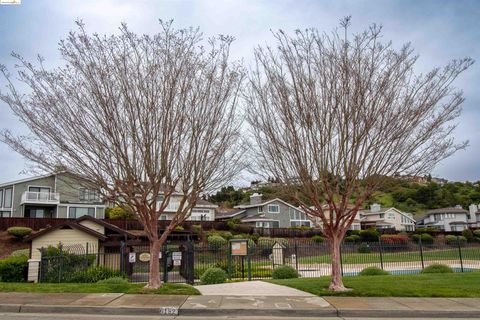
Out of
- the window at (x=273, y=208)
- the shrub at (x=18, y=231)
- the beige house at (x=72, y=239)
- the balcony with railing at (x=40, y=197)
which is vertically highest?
the balcony with railing at (x=40, y=197)

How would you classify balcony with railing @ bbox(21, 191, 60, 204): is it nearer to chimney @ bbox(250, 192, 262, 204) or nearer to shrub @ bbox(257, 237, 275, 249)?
shrub @ bbox(257, 237, 275, 249)

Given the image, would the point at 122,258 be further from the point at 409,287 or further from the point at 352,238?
the point at 352,238

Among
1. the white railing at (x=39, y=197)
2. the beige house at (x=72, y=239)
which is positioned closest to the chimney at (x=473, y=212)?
the white railing at (x=39, y=197)

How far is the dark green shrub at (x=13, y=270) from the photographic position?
755 inches

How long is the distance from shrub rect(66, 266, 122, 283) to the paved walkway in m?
5.68

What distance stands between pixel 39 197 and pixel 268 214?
102 ft

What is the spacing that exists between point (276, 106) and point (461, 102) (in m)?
5.68

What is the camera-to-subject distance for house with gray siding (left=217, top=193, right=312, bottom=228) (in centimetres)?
6381

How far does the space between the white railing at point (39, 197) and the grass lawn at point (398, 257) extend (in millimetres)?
27897

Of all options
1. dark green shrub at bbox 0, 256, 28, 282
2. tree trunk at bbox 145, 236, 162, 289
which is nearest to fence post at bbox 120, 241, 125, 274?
dark green shrub at bbox 0, 256, 28, 282

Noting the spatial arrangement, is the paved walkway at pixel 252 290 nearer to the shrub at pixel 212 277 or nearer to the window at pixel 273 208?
the shrub at pixel 212 277

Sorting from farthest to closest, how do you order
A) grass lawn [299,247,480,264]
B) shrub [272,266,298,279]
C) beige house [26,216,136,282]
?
grass lawn [299,247,480,264], beige house [26,216,136,282], shrub [272,266,298,279]

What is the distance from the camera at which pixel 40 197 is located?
155 ft

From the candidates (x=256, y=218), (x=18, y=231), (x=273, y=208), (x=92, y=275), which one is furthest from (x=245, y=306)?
(x=273, y=208)
